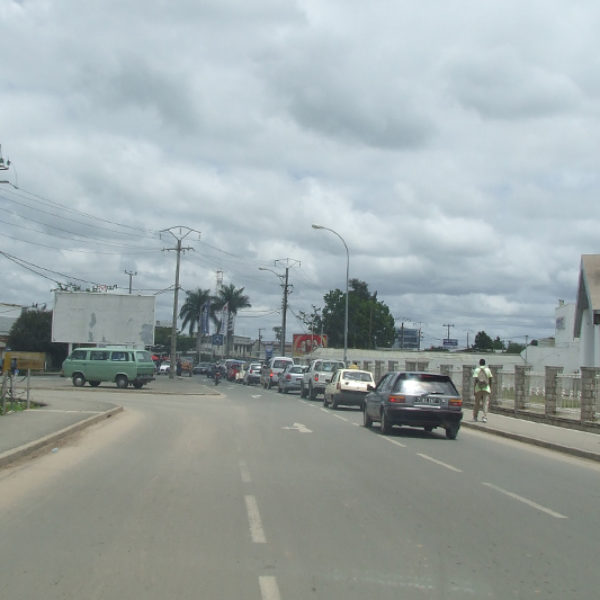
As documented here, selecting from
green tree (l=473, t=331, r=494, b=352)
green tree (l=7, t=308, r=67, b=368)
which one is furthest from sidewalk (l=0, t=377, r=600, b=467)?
green tree (l=473, t=331, r=494, b=352)

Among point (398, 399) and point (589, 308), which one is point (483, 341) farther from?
point (398, 399)

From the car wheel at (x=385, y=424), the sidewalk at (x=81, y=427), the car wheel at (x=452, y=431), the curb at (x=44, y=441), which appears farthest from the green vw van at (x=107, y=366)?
the car wheel at (x=452, y=431)

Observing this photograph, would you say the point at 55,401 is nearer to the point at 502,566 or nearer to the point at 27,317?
the point at 502,566

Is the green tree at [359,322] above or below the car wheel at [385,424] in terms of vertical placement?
above

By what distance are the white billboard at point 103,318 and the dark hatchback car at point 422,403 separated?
139 feet

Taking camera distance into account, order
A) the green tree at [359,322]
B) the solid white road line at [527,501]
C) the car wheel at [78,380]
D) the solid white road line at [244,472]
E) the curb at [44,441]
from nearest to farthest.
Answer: the solid white road line at [527,501] < the solid white road line at [244,472] < the curb at [44,441] < the car wheel at [78,380] < the green tree at [359,322]

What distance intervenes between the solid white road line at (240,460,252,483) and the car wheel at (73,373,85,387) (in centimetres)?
2702

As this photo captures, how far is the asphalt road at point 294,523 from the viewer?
5.82 m

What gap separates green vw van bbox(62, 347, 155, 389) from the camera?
3738 centimetres

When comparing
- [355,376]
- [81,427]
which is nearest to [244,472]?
[81,427]

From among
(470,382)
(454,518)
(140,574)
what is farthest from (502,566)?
(470,382)

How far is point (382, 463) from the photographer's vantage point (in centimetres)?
1269

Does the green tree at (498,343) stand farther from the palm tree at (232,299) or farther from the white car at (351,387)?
the white car at (351,387)

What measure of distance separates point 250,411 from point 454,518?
16.7 m
